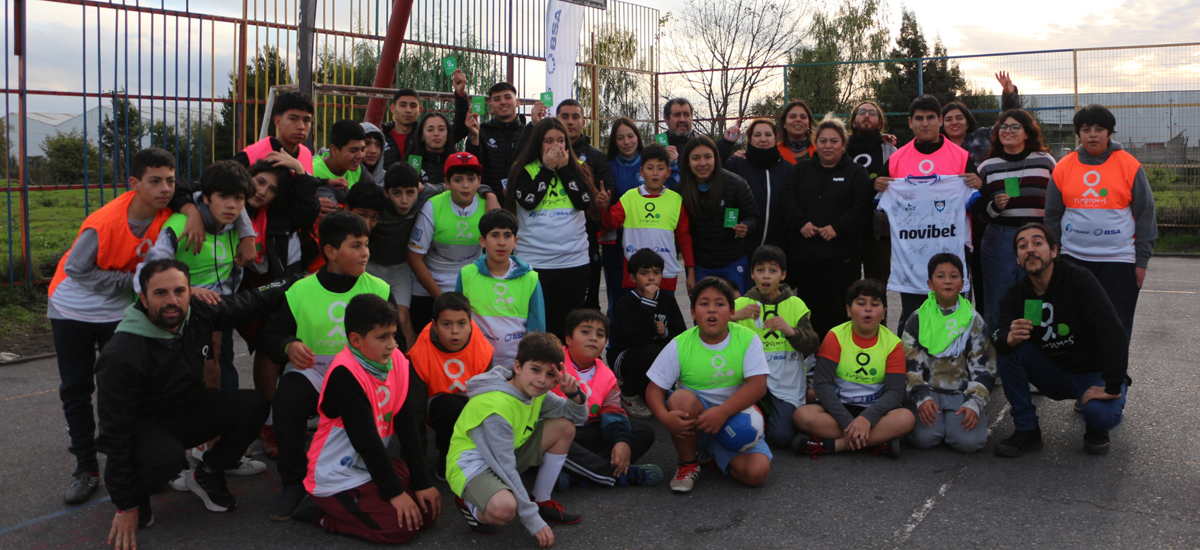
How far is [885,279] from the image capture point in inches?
257

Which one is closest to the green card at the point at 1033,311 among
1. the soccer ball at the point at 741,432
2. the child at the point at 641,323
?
the soccer ball at the point at 741,432

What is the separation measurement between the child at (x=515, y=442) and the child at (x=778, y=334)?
1323 mm

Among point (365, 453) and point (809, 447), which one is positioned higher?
point (365, 453)

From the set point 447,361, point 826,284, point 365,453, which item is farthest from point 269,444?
point 826,284

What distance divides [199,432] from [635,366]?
2514 millimetres

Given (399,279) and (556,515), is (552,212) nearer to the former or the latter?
(399,279)

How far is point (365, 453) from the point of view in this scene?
3.56m

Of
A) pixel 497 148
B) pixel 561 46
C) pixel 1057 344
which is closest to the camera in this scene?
pixel 1057 344

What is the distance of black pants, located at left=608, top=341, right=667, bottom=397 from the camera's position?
5.28 metres

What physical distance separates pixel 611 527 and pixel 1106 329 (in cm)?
289

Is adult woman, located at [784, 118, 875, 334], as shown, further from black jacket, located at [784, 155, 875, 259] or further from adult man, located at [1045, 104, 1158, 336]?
adult man, located at [1045, 104, 1158, 336]

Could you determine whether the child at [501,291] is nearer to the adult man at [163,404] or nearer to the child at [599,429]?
the child at [599,429]

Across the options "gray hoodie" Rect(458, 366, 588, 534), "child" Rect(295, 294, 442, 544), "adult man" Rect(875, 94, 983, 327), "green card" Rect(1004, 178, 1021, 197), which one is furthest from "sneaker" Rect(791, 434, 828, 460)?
"green card" Rect(1004, 178, 1021, 197)

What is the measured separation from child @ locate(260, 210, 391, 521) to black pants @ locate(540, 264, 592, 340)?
1421 mm
